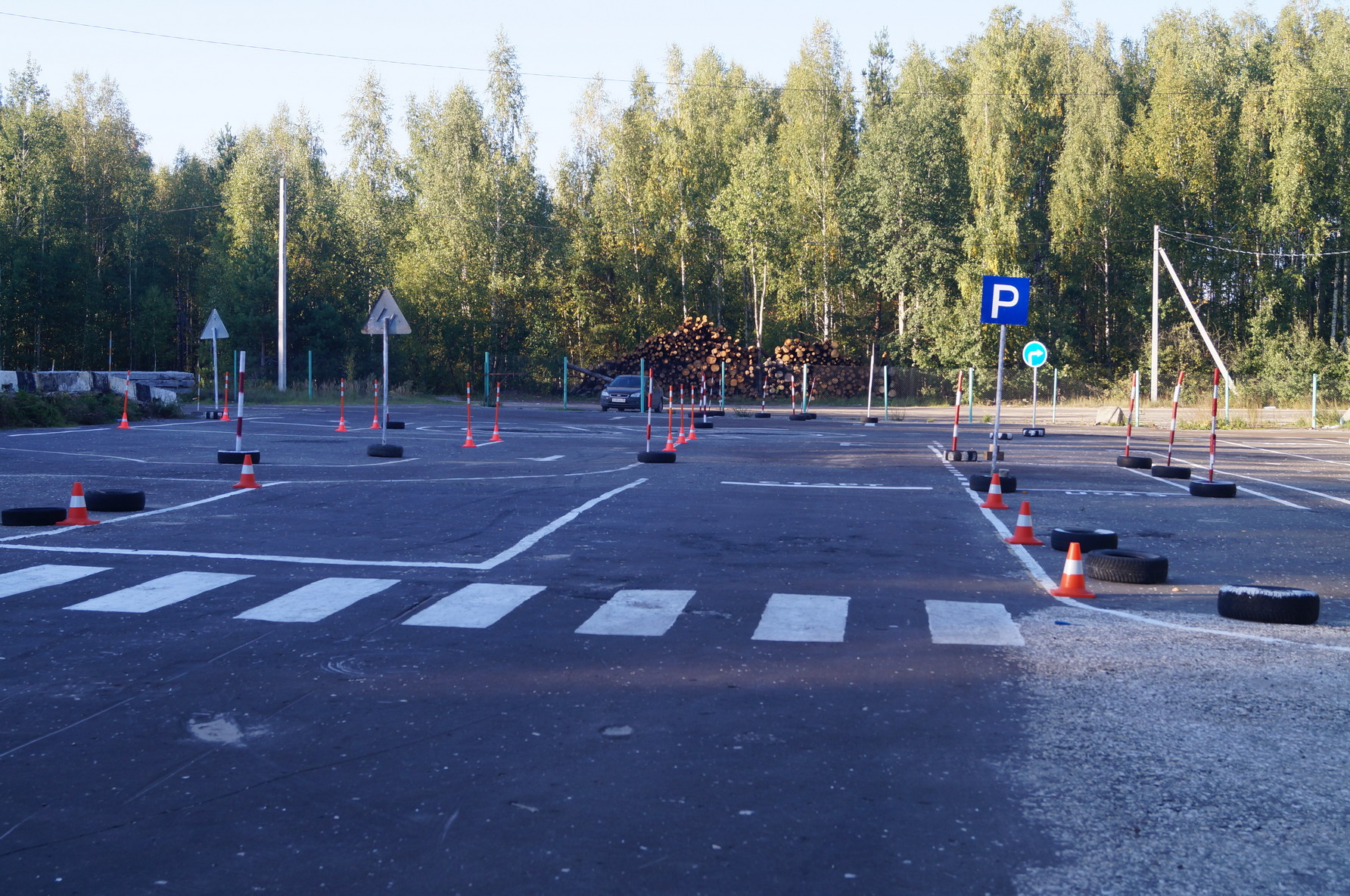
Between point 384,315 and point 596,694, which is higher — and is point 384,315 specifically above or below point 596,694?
above

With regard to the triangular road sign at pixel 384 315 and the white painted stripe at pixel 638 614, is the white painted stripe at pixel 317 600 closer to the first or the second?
the white painted stripe at pixel 638 614

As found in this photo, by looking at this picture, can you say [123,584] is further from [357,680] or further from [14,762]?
→ [14,762]

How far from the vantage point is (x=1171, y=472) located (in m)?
18.7

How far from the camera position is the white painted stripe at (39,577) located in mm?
8820

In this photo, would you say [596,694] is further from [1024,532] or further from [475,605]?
[1024,532]

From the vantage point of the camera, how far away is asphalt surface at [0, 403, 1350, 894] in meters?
4.02

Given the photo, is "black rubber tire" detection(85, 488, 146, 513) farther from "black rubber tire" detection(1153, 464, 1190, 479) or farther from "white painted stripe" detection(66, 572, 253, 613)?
"black rubber tire" detection(1153, 464, 1190, 479)

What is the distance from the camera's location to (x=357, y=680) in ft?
20.6

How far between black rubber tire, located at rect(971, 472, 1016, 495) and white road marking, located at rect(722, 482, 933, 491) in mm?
706

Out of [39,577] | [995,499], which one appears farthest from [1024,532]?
[39,577]

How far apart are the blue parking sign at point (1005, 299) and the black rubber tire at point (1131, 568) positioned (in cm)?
851

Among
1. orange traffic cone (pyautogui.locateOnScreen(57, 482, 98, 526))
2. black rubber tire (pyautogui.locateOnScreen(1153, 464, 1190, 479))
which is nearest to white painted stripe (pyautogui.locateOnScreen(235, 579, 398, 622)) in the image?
orange traffic cone (pyautogui.locateOnScreen(57, 482, 98, 526))

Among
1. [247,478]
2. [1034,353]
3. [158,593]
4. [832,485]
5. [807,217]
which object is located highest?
[807,217]

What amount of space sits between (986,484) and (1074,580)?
741cm
